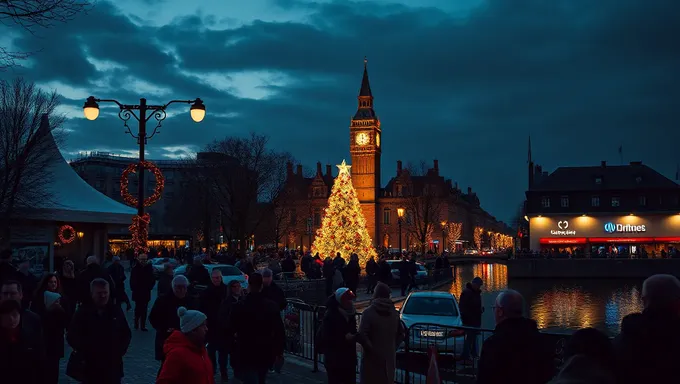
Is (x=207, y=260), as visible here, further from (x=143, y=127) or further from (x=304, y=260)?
(x=304, y=260)

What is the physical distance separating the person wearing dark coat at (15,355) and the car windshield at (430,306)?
1212 centimetres

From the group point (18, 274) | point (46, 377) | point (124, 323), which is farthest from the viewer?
point (18, 274)

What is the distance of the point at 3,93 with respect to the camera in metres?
33.5

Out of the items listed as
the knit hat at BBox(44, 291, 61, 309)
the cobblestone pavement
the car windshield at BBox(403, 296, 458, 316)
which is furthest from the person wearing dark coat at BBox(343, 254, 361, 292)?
the knit hat at BBox(44, 291, 61, 309)

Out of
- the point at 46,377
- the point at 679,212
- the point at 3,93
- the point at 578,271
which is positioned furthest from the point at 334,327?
the point at 679,212

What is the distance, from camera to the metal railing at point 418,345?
12555 mm

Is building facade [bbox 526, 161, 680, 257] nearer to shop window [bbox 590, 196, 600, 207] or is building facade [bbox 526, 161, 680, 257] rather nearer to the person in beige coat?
shop window [bbox 590, 196, 600, 207]

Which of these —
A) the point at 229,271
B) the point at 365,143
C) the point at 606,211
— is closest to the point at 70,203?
the point at 229,271

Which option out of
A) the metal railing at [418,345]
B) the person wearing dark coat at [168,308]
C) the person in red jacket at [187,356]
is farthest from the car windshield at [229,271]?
the person in red jacket at [187,356]

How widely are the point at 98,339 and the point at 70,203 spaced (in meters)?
34.2

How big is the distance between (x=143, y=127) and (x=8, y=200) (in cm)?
1551

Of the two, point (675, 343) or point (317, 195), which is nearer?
point (675, 343)

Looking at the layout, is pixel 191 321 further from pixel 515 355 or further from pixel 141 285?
pixel 141 285

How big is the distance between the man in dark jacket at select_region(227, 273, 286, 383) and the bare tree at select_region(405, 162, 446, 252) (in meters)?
75.3
